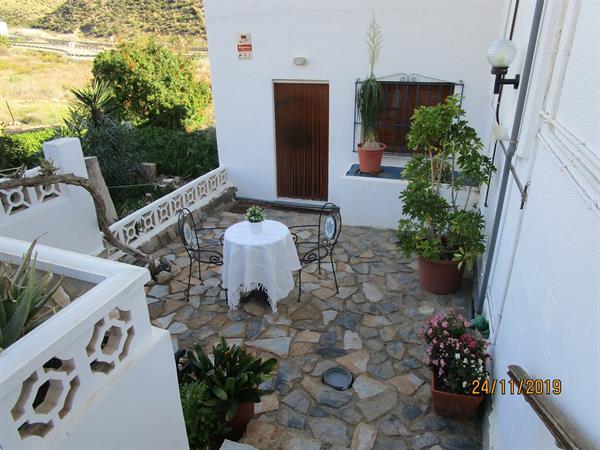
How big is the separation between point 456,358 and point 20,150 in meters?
10.8

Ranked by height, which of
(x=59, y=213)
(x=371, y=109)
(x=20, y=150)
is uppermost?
(x=371, y=109)

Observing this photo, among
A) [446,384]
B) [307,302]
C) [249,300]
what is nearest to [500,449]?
[446,384]

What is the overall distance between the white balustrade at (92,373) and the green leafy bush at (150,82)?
1159 cm

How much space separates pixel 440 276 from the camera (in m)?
5.28

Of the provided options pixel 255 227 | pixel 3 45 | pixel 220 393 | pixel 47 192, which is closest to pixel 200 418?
pixel 220 393

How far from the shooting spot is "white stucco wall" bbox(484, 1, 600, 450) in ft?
5.65

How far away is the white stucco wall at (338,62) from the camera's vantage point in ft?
21.4

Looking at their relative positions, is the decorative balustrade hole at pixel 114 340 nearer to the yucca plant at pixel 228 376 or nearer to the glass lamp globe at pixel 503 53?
the yucca plant at pixel 228 376

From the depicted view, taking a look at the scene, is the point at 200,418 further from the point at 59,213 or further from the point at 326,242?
the point at 59,213

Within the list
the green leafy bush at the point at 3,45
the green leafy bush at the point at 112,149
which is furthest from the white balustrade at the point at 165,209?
the green leafy bush at the point at 3,45

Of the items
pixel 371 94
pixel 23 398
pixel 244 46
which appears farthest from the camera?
pixel 244 46

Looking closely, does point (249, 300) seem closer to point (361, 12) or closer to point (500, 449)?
point (500, 449)

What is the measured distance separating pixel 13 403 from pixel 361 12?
7.05m

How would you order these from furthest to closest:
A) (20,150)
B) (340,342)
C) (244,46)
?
(20,150), (244,46), (340,342)
